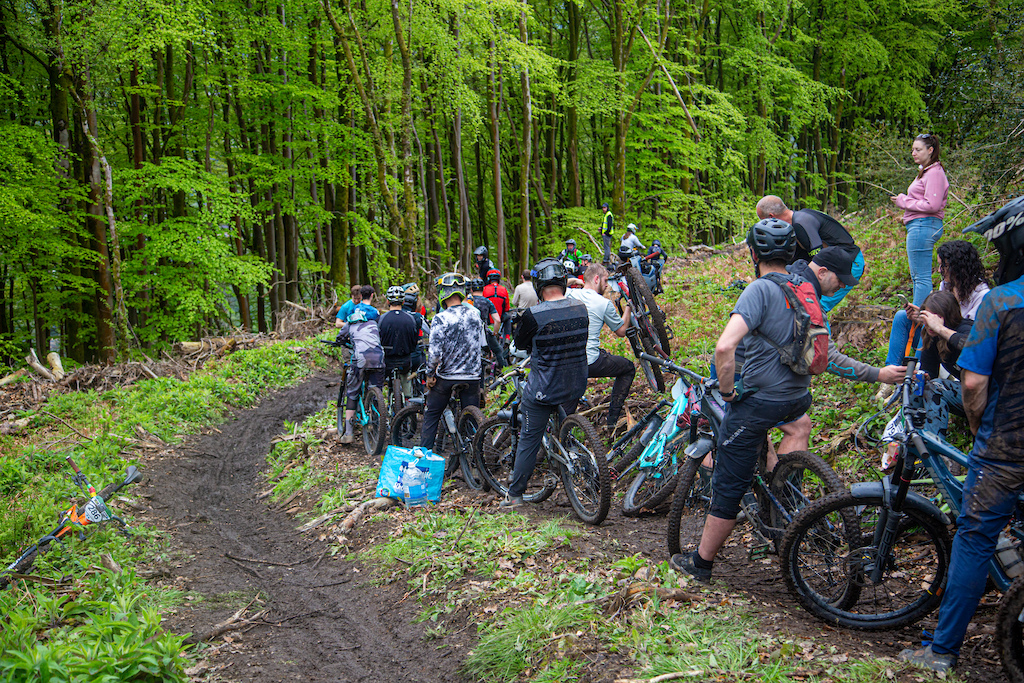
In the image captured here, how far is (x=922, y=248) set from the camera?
20.7 ft

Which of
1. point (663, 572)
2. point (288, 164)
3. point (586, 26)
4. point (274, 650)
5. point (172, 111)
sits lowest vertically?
point (274, 650)

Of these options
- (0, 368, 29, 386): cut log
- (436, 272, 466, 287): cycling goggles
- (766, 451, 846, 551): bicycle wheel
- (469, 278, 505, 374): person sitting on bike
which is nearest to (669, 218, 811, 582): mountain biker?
(766, 451, 846, 551): bicycle wheel

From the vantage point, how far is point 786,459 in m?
4.38

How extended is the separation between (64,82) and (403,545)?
16.5m

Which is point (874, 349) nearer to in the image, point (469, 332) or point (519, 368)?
point (519, 368)

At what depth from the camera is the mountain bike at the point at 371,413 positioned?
9156mm

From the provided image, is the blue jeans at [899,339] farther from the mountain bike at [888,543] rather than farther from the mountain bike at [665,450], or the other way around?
the mountain bike at [665,450]

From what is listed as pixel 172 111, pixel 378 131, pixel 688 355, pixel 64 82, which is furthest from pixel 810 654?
pixel 172 111

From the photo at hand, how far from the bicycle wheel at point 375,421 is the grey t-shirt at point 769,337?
19.8 ft

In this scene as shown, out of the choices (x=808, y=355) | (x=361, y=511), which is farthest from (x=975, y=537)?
(x=361, y=511)

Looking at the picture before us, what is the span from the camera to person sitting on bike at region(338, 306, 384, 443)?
9.23 m

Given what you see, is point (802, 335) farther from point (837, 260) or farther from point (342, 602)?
point (342, 602)

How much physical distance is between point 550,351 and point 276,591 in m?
3.37

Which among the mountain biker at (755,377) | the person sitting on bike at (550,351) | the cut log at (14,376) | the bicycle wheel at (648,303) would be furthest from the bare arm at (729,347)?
the cut log at (14,376)
